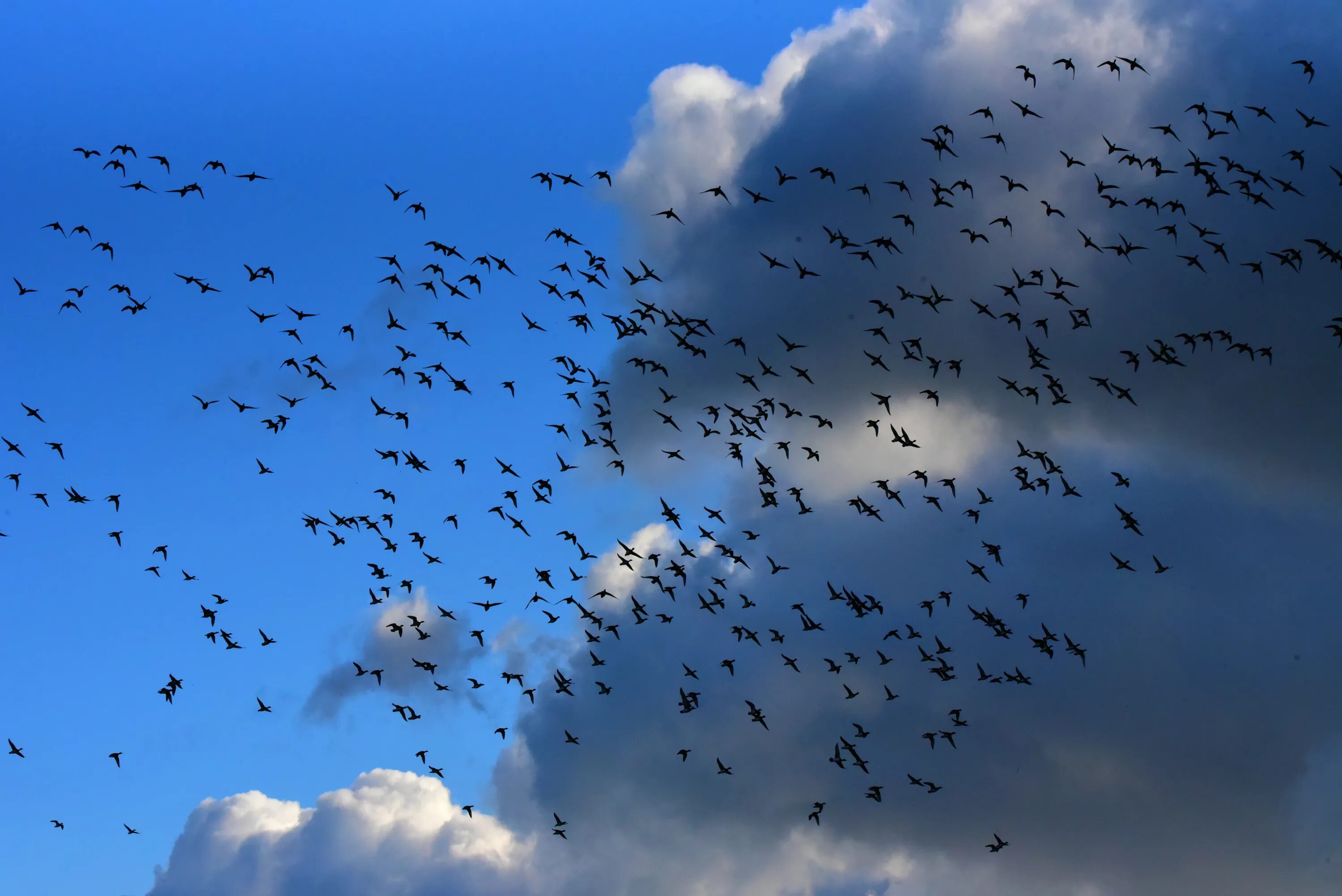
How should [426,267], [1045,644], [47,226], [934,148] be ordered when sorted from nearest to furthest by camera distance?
[47,226] < [934,148] < [426,267] < [1045,644]

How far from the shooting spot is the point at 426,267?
433ft

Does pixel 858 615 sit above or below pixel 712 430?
below

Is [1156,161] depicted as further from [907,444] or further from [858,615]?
[858,615]

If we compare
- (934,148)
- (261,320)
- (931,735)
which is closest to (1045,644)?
(931,735)

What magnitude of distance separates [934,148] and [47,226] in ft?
246

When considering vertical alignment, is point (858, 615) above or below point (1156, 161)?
below

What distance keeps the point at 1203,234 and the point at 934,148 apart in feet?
96.3

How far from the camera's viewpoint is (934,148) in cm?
12375

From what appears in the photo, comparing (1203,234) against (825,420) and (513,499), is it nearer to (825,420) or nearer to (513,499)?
(825,420)

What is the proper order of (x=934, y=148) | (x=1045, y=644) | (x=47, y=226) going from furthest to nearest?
(x=1045, y=644)
(x=934, y=148)
(x=47, y=226)

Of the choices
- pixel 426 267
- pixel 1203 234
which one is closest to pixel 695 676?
pixel 426 267

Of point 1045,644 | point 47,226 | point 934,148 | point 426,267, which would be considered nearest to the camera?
point 47,226

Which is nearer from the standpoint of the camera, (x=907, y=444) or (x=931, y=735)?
(x=907, y=444)

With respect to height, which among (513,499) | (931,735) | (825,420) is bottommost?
(931,735)
